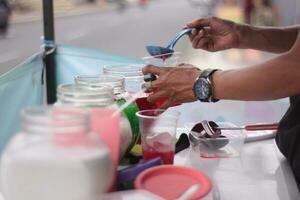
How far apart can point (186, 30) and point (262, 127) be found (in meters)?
0.38

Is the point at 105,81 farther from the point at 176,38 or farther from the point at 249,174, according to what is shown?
the point at 249,174

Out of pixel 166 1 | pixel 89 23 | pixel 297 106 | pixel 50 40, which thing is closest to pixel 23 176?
pixel 297 106

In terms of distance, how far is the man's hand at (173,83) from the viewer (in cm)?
91

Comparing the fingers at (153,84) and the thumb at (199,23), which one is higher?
the thumb at (199,23)

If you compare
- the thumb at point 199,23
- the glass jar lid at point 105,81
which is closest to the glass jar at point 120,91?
the glass jar lid at point 105,81

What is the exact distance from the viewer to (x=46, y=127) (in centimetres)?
53

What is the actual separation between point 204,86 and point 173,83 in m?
0.07

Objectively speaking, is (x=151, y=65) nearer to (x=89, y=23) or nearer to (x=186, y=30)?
(x=186, y=30)

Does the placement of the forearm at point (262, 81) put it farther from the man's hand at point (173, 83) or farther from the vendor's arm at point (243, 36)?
the vendor's arm at point (243, 36)

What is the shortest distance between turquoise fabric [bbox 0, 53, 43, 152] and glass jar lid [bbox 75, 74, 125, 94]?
517mm

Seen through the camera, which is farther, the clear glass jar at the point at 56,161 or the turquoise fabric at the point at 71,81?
the turquoise fabric at the point at 71,81

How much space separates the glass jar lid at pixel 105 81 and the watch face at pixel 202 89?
0.53ft

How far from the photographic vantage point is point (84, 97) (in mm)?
671

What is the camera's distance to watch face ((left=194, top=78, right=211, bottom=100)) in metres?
0.88
